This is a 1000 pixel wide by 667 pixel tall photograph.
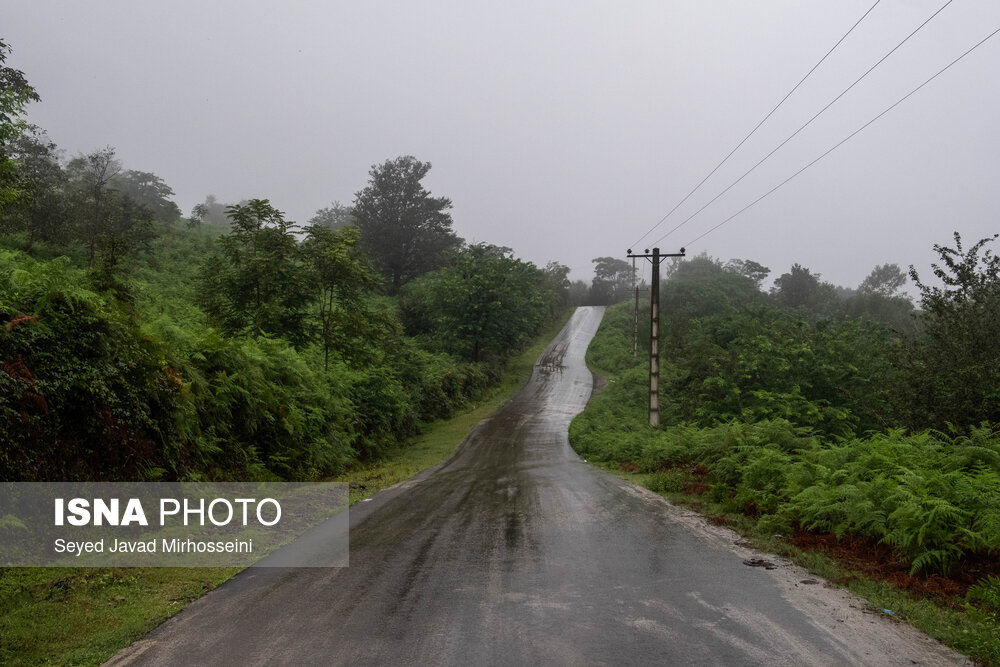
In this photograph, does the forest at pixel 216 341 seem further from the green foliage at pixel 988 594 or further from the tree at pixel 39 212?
the green foliage at pixel 988 594

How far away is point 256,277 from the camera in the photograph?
64.1 ft

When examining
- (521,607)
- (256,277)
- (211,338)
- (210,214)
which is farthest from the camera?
(210,214)

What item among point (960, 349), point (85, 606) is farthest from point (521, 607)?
point (960, 349)

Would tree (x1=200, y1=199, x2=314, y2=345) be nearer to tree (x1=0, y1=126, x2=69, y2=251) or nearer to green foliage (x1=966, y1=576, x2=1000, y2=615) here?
tree (x1=0, y1=126, x2=69, y2=251)

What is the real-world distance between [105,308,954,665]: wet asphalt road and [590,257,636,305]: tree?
8717cm

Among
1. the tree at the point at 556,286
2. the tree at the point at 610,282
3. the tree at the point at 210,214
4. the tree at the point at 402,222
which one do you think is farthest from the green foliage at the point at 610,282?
the tree at the point at 210,214

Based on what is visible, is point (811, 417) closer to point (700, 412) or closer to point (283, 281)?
point (700, 412)

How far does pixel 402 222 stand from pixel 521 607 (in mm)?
53995

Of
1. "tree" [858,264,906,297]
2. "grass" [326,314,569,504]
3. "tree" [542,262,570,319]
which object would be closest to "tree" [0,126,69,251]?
"grass" [326,314,569,504]

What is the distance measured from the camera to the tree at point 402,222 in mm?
55531

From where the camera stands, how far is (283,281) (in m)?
19.8

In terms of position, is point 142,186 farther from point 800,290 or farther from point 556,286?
point 800,290

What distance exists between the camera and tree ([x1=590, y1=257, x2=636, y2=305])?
103088 mm

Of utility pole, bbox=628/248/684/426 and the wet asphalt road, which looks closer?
the wet asphalt road
